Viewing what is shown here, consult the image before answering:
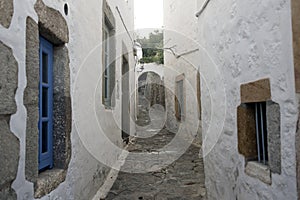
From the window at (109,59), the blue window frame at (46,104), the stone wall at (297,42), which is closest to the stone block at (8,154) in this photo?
the blue window frame at (46,104)

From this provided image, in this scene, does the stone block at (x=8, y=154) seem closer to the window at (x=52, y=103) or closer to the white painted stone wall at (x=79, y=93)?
the white painted stone wall at (x=79, y=93)

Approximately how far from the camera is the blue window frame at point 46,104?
204 cm

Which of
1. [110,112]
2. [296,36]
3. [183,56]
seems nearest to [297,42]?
[296,36]

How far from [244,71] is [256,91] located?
9.2 inches

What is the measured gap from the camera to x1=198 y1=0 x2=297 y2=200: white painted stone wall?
1.54m

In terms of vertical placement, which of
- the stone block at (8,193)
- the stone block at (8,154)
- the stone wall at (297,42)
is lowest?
the stone block at (8,193)

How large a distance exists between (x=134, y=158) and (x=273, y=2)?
14.8ft

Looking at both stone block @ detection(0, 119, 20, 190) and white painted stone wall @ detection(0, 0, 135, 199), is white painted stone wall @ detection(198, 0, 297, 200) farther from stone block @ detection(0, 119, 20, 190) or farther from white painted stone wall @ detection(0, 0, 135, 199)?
stone block @ detection(0, 119, 20, 190)

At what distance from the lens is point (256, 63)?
1.89m

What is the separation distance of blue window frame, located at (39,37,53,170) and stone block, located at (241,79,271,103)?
155 centimetres

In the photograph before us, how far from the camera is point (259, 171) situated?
1.90 meters

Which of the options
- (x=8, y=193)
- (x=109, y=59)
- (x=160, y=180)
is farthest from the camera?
(x=109, y=59)

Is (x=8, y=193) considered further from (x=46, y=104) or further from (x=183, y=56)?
(x=183, y=56)

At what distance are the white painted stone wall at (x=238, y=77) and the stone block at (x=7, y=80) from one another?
149 centimetres
